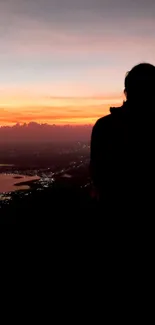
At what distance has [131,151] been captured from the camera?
244cm

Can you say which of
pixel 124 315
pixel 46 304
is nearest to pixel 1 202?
pixel 46 304

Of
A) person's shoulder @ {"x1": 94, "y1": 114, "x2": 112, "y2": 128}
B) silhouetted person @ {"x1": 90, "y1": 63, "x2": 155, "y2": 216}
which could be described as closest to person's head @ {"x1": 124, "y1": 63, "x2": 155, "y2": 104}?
silhouetted person @ {"x1": 90, "y1": 63, "x2": 155, "y2": 216}

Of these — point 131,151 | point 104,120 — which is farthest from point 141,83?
point 131,151

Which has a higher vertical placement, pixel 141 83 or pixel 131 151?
pixel 141 83

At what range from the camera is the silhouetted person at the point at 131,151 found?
240 centimetres

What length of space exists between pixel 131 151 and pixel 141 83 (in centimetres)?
47

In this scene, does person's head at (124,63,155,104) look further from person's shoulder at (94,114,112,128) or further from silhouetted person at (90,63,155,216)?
person's shoulder at (94,114,112,128)

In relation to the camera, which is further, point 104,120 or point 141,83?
point 104,120

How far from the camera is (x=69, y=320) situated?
516cm

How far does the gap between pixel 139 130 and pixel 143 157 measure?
19cm

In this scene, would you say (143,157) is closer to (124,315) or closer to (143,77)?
(143,77)

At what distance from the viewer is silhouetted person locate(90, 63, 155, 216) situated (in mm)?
2400

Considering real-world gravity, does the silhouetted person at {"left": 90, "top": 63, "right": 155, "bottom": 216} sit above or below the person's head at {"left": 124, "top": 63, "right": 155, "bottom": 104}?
below

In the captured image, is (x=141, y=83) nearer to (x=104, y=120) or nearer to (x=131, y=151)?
(x=104, y=120)
